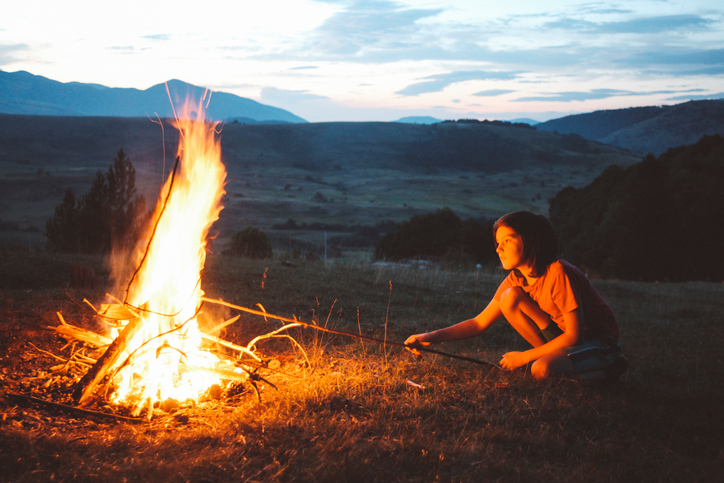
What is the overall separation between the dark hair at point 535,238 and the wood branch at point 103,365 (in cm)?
264

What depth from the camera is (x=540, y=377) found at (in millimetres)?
3756

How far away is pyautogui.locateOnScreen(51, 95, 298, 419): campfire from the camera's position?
343 cm

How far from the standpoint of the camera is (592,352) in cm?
374

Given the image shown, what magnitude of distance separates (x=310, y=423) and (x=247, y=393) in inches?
31.4

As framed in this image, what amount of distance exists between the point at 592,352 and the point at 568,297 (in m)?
0.53

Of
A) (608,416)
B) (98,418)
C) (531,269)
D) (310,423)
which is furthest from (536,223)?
(98,418)

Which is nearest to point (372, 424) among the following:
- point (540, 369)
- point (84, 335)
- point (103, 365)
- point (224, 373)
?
point (224, 373)

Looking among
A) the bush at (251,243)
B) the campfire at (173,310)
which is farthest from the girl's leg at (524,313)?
the bush at (251,243)

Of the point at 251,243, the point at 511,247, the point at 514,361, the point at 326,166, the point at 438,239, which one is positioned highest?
the point at 326,166

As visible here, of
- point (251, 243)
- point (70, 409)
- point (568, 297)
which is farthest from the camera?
point (251, 243)

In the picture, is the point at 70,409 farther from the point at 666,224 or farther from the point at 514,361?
the point at 666,224

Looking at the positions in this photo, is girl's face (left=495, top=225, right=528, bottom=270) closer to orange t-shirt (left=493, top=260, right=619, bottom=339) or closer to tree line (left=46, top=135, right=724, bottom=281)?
orange t-shirt (left=493, top=260, right=619, bottom=339)

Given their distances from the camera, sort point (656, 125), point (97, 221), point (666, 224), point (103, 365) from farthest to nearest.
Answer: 1. point (656, 125)
2. point (666, 224)
3. point (97, 221)
4. point (103, 365)

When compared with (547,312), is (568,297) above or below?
above
